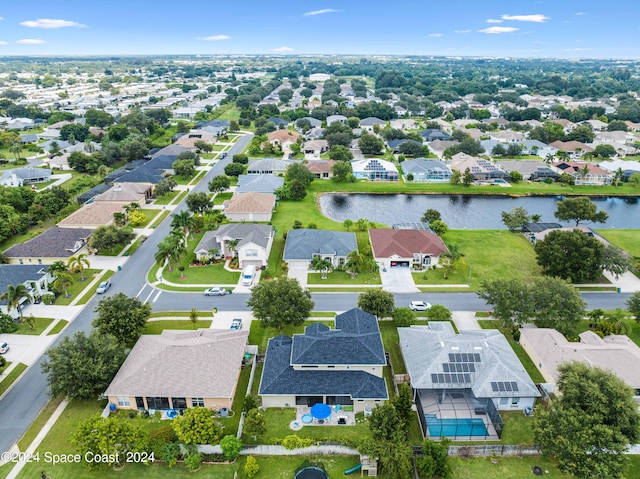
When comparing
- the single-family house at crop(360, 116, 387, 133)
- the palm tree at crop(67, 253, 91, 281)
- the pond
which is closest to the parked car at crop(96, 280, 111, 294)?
the palm tree at crop(67, 253, 91, 281)

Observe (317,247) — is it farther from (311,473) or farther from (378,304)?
(311,473)

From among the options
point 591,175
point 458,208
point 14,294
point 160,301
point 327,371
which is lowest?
point 160,301

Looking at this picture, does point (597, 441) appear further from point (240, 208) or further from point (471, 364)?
point (240, 208)

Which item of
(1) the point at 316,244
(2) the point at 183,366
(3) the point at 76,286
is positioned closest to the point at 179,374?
(2) the point at 183,366

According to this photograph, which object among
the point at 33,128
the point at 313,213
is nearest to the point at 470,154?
the point at 313,213

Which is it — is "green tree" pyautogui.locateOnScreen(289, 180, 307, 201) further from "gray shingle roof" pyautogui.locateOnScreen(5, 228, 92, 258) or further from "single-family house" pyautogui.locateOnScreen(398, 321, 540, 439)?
"single-family house" pyautogui.locateOnScreen(398, 321, 540, 439)

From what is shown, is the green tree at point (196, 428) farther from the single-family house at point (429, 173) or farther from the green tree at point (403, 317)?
the single-family house at point (429, 173)
